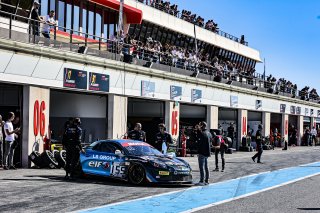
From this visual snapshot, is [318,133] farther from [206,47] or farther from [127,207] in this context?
[127,207]

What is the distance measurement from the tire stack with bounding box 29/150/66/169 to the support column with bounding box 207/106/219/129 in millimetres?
17378

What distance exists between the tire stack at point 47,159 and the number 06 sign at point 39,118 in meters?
0.97

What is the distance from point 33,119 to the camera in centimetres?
2061

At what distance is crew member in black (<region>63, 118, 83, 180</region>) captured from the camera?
52.9ft

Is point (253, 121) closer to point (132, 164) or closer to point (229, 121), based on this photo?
point (229, 121)

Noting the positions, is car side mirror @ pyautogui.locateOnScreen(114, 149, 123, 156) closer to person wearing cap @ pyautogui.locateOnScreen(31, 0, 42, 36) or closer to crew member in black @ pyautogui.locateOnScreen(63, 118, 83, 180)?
crew member in black @ pyautogui.locateOnScreen(63, 118, 83, 180)

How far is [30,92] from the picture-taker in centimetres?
2038

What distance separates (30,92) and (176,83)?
41.6 feet

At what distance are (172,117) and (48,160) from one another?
40.4 ft

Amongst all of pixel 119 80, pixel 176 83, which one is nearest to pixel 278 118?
pixel 176 83

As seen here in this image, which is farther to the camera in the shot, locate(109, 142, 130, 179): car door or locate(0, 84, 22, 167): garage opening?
locate(0, 84, 22, 167): garage opening

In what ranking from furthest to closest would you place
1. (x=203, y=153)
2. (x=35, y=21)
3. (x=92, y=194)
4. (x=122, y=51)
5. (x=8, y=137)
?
1. (x=122, y=51)
2. (x=35, y=21)
3. (x=8, y=137)
4. (x=203, y=153)
5. (x=92, y=194)

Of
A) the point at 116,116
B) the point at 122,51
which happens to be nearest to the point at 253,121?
the point at 122,51

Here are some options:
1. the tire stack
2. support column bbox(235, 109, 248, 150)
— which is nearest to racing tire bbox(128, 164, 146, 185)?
the tire stack
